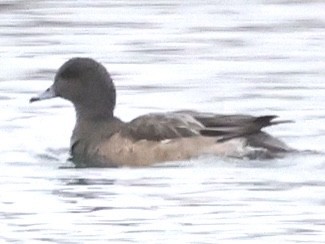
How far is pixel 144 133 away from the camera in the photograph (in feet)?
51.1

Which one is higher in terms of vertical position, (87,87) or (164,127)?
(87,87)

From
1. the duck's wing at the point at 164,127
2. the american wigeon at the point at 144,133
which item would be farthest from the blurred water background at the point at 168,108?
the duck's wing at the point at 164,127

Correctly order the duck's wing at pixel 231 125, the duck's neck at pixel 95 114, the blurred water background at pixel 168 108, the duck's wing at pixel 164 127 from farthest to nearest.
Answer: the duck's neck at pixel 95 114, the duck's wing at pixel 164 127, the duck's wing at pixel 231 125, the blurred water background at pixel 168 108

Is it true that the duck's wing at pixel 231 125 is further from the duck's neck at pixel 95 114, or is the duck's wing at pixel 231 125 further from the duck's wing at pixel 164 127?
the duck's neck at pixel 95 114

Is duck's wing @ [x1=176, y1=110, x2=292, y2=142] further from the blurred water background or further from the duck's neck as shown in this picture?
the duck's neck

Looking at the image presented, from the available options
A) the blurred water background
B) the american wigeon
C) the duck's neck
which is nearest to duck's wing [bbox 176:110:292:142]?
the american wigeon

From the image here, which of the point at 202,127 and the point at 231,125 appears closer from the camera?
the point at 231,125

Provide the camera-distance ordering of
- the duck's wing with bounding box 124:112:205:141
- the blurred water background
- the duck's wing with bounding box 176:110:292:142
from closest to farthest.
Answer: the blurred water background < the duck's wing with bounding box 176:110:292:142 < the duck's wing with bounding box 124:112:205:141

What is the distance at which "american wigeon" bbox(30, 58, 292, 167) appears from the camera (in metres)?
15.2

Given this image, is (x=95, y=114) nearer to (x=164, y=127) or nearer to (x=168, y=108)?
(x=164, y=127)

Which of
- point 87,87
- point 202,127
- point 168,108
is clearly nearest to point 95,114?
point 87,87

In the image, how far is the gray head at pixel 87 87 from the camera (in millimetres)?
16250

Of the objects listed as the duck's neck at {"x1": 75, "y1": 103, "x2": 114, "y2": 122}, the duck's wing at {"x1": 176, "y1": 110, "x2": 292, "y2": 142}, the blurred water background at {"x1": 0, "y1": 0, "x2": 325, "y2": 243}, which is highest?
the duck's wing at {"x1": 176, "y1": 110, "x2": 292, "y2": 142}

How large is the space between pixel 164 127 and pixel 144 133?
160 mm
